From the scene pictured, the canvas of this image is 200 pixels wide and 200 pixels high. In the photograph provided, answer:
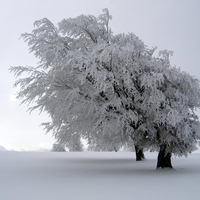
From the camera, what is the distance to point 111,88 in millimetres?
12281

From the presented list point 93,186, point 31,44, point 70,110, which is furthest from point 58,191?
point 31,44

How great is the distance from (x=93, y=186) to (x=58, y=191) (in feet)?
4.25

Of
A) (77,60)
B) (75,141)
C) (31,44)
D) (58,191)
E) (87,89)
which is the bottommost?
(58,191)

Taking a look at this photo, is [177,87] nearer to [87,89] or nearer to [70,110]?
[87,89]

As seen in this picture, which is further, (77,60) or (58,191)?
(77,60)

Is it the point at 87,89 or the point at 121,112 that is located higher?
the point at 87,89

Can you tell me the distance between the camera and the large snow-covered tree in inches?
465

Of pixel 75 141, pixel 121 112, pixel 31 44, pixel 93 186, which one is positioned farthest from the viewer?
pixel 75 141

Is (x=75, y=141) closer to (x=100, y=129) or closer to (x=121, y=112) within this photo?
(x=100, y=129)

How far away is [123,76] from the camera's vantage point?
11812 mm

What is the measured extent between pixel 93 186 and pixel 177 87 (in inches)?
271

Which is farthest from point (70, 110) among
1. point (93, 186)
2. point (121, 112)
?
point (93, 186)

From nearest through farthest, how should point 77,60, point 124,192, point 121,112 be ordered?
point 124,192 < point 77,60 < point 121,112

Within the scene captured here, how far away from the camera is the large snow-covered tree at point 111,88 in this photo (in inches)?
465
